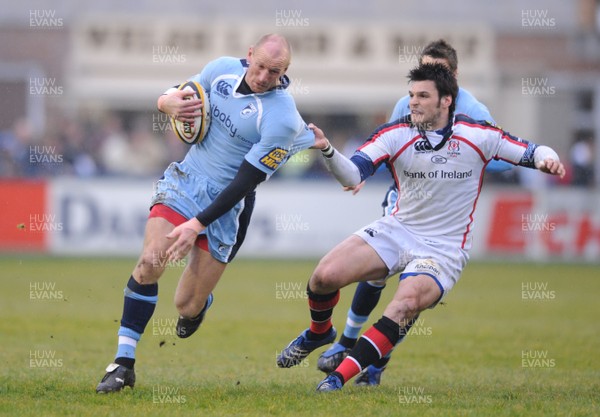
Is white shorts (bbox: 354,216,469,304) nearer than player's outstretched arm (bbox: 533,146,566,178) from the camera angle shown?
No

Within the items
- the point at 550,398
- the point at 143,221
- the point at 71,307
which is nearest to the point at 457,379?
the point at 550,398

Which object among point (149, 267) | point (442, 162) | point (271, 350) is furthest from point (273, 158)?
point (271, 350)

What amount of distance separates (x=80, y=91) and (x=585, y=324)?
59.0 ft

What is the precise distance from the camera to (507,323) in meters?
13.5

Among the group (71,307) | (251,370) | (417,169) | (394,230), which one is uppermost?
(417,169)

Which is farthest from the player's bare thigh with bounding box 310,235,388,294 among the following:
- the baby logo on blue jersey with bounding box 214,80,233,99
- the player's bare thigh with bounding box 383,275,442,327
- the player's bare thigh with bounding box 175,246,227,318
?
the baby logo on blue jersey with bounding box 214,80,233,99

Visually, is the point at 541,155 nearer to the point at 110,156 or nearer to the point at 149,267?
the point at 149,267

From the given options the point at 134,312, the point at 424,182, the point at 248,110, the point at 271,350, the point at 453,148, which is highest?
the point at 248,110

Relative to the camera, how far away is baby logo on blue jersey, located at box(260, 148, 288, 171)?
740cm

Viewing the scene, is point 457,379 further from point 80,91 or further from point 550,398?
point 80,91

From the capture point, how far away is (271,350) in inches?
423

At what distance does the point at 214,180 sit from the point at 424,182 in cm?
160

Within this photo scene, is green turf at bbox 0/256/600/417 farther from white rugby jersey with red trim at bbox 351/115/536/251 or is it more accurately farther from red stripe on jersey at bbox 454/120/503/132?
red stripe on jersey at bbox 454/120/503/132

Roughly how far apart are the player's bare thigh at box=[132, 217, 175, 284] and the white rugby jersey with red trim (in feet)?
5.02
